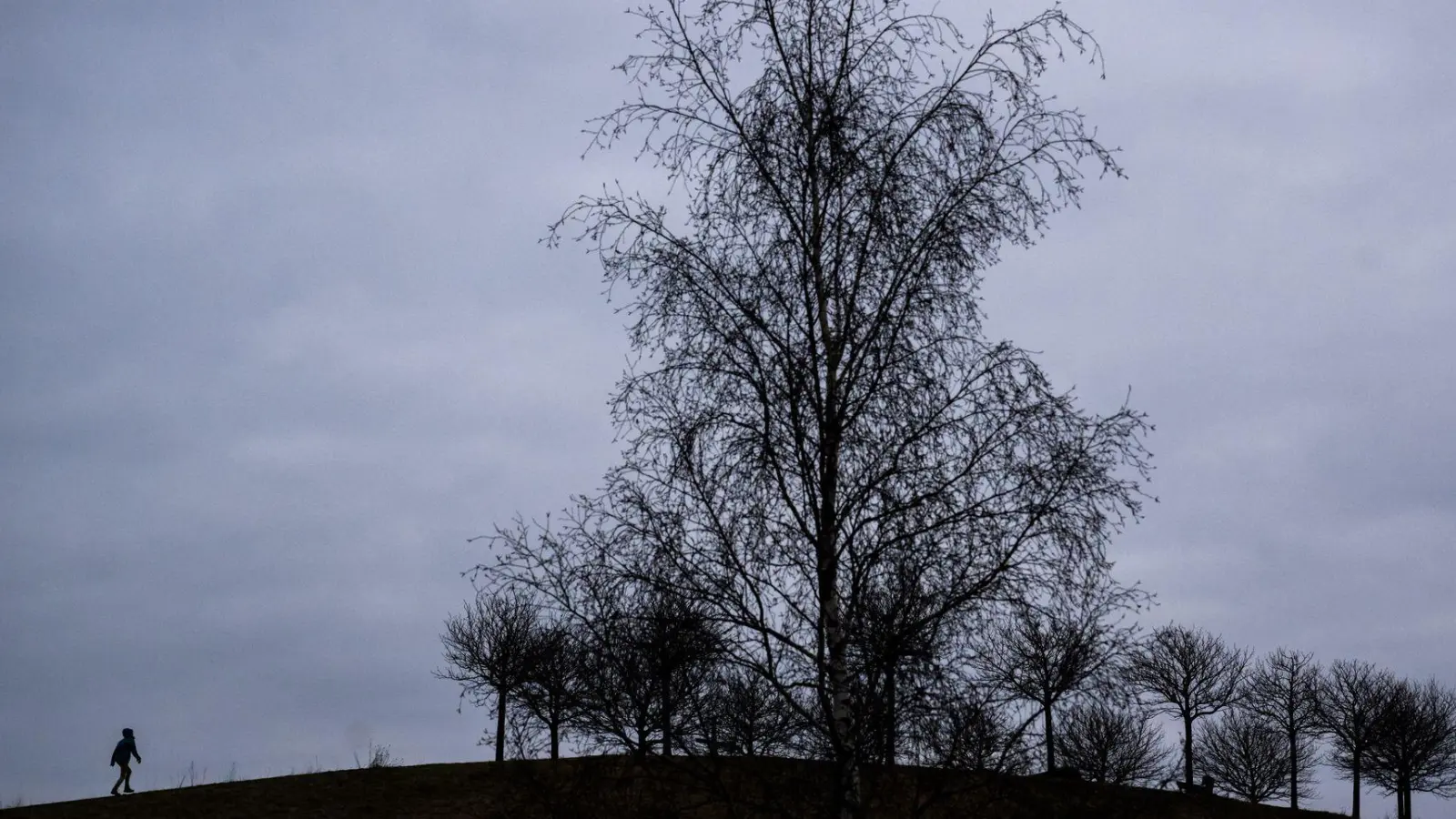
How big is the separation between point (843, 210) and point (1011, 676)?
15.3ft

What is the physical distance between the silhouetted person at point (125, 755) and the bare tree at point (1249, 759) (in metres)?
47.1

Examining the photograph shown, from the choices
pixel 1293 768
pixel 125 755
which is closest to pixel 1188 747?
pixel 1293 768

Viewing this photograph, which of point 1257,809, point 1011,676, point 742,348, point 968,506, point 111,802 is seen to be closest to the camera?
point 1011,676

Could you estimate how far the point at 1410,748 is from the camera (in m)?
54.6

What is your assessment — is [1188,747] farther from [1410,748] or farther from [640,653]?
[640,653]

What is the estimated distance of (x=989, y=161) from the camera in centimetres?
1138

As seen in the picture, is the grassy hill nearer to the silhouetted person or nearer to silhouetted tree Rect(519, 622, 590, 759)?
silhouetted tree Rect(519, 622, 590, 759)

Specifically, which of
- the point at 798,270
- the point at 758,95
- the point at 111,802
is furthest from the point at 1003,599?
the point at 111,802

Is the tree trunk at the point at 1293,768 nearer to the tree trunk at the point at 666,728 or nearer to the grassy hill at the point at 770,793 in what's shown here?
the grassy hill at the point at 770,793

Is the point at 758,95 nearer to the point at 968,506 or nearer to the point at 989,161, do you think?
the point at 989,161

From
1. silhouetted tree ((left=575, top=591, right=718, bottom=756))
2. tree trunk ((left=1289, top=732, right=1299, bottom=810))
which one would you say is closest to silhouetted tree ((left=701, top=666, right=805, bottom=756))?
silhouetted tree ((left=575, top=591, right=718, bottom=756))

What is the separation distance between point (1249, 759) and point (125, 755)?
48955 mm

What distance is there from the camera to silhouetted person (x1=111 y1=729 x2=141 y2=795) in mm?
33781

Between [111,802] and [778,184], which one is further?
[111,802]
